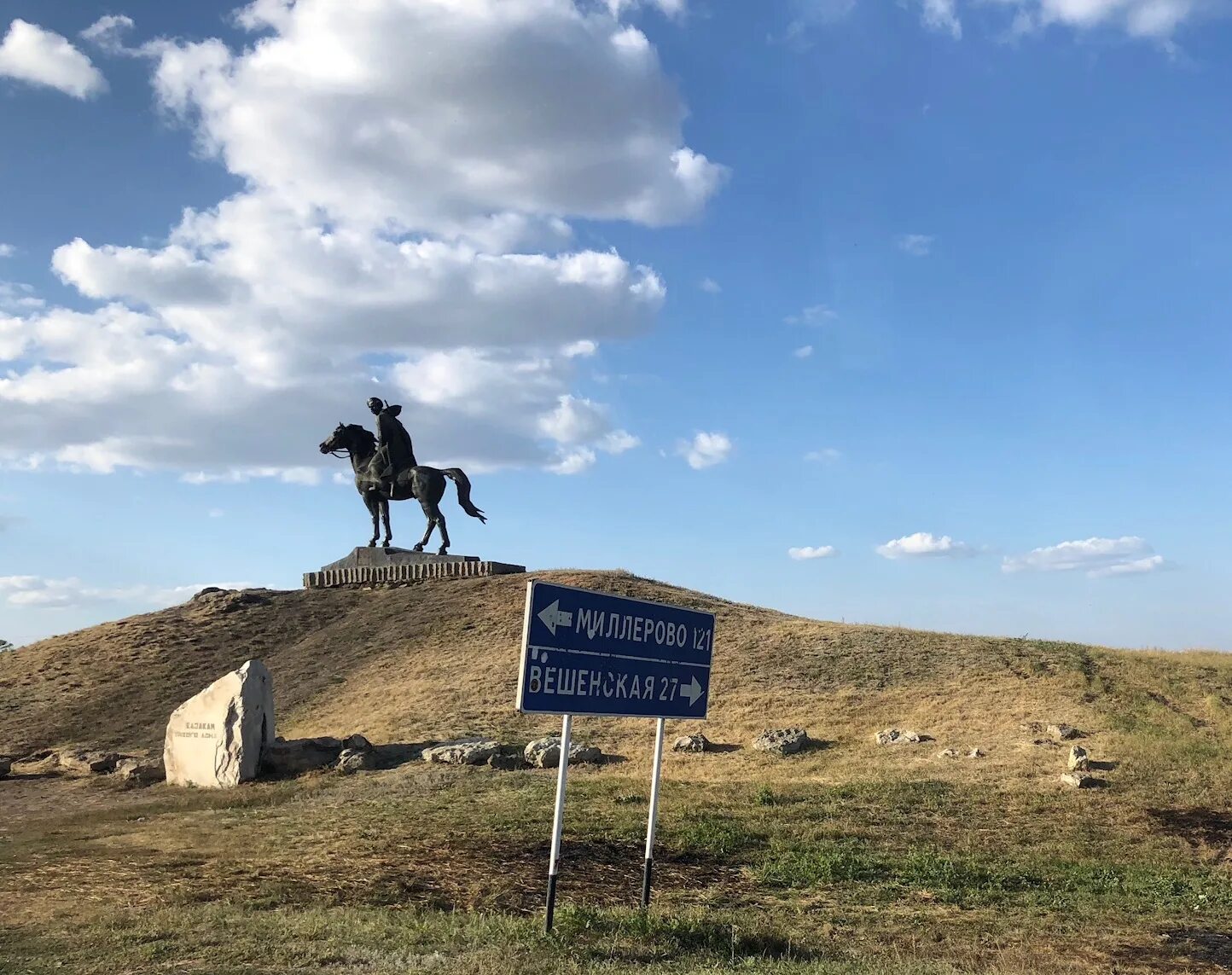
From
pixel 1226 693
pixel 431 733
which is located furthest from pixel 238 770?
pixel 1226 693

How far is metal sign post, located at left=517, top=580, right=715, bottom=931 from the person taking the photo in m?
7.47

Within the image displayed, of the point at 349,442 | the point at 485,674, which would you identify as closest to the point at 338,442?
the point at 349,442

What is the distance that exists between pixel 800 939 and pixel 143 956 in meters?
4.66

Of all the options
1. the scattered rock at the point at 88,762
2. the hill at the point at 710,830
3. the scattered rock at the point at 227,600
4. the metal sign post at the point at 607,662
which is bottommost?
the scattered rock at the point at 88,762

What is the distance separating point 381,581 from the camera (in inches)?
1310

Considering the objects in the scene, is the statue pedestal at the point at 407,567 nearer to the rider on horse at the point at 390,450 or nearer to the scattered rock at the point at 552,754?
the rider on horse at the point at 390,450

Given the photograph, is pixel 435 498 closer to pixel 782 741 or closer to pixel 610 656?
pixel 782 741

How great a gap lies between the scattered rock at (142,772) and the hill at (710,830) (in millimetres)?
307

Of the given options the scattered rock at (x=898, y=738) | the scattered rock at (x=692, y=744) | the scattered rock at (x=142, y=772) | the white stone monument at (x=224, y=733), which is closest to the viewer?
the white stone monument at (x=224, y=733)

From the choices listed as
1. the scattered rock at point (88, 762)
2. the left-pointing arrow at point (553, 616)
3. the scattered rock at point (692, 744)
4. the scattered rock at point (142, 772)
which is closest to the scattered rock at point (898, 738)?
the scattered rock at point (692, 744)

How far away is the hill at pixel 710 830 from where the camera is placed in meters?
7.48

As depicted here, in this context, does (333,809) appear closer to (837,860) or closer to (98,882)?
(98,882)

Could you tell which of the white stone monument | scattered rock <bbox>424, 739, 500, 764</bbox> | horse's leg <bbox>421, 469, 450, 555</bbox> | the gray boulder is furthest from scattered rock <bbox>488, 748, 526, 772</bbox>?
horse's leg <bbox>421, 469, 450, 555</bbox>

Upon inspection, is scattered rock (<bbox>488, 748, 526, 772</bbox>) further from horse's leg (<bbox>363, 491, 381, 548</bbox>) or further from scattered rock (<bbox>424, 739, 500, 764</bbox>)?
horse's leg (<bbox>363, 491, 381, 548</bbox>)
